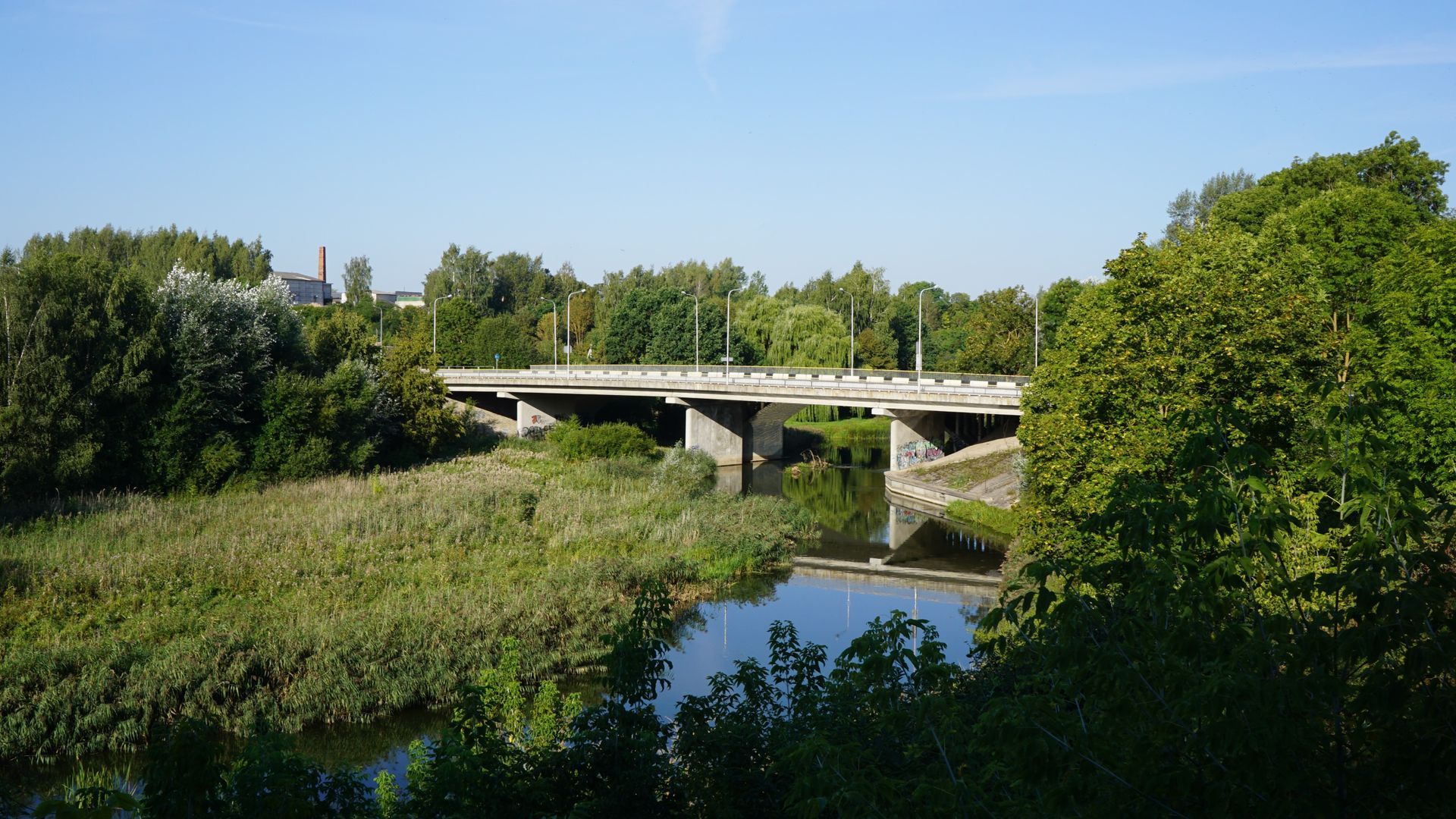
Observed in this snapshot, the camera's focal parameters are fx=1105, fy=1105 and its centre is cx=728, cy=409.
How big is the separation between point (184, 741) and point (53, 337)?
29.8 metres

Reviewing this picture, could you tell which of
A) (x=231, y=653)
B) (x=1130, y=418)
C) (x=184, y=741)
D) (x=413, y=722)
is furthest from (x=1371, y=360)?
(x=184, y=741)

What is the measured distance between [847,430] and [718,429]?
17.4m

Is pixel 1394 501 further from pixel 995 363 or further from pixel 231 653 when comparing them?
pixel 995 363

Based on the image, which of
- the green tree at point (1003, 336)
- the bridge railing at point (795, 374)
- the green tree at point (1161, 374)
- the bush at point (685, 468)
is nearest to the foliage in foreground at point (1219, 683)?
the green tree at point (1161, 374)

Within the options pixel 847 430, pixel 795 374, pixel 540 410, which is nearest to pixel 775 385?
pixel 795 374

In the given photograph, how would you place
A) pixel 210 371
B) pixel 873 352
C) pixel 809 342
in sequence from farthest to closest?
pixel 873 352
pixel 809 342
pixel 210 371

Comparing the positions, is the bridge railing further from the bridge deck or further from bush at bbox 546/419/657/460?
bush at bbox 546/419/657/460

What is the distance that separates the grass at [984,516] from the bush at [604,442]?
1601 centimetres

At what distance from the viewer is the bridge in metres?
46.7

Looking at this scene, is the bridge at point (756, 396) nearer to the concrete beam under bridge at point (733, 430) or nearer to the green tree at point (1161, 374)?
the concrete beam under bridge at point (733, 430)

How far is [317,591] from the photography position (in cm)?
2303

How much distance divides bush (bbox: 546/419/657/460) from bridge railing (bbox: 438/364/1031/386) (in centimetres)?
502

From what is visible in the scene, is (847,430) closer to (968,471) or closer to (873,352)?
(873,352)

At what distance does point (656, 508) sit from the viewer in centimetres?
3462
